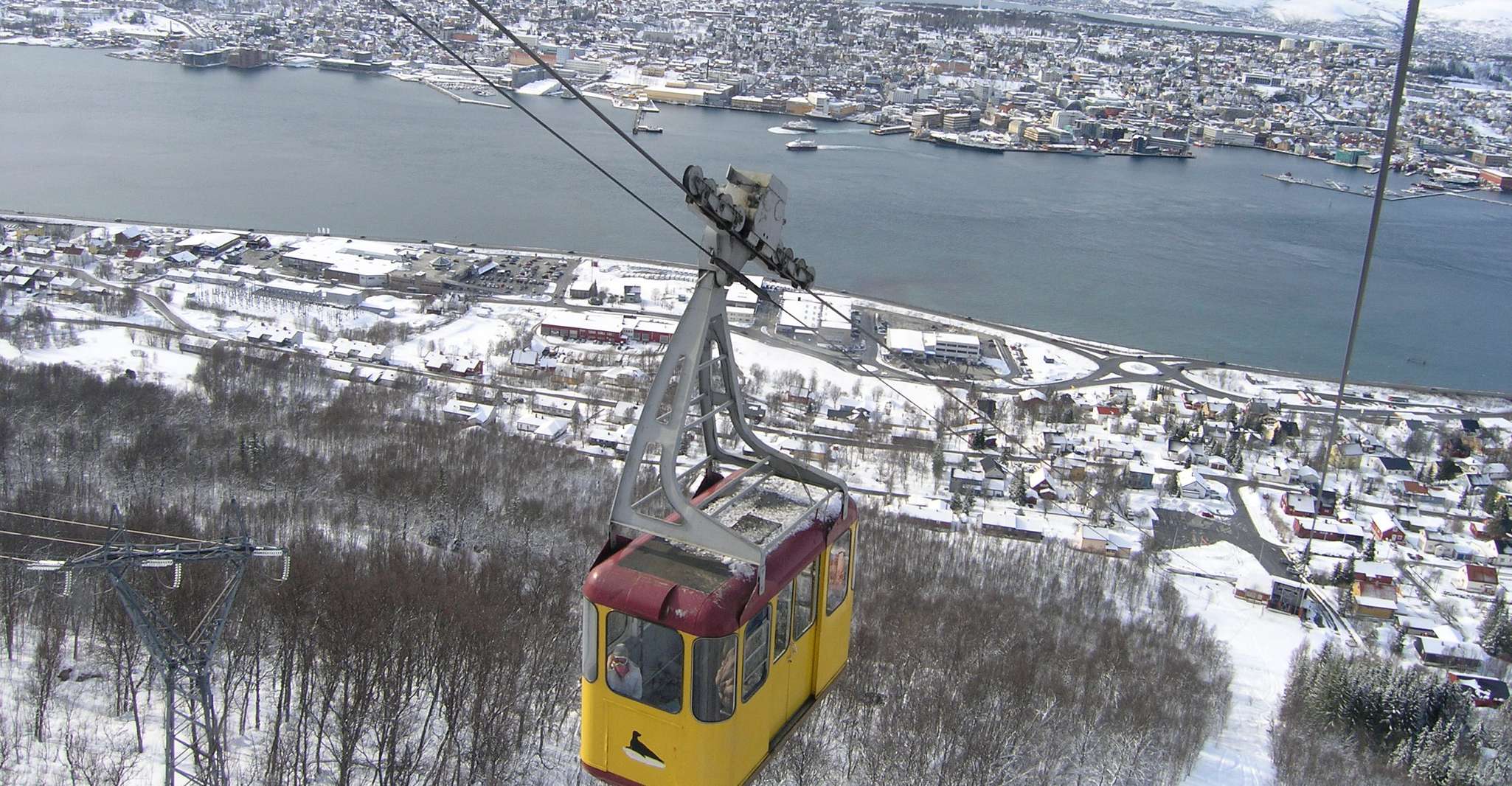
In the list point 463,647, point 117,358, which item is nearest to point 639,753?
point 463,647

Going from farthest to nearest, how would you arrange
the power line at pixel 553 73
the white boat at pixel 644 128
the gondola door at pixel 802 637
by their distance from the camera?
the white boat at pixel 644 128, the gondola door at pixel 802 637, the power line at pixel 553 73

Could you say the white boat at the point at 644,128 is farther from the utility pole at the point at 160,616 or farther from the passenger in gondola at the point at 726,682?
the passenger in gondola at the point at 726,682

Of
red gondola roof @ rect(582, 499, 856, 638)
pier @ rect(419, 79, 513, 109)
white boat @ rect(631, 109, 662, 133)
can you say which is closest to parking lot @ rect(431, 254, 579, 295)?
white boat @ rect(631, 109, 662, 133)

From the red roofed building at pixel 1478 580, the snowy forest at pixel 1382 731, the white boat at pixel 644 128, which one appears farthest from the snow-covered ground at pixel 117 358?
the white boat at pixel 644 128

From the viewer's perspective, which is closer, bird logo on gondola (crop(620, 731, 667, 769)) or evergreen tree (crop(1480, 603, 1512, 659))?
bird logo on gondola (crop(620, 731, 667, 769))

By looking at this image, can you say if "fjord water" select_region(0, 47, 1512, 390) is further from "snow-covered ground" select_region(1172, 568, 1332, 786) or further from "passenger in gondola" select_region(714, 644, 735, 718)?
"passenger in gondola" select_region(714, 644, 735, 718)

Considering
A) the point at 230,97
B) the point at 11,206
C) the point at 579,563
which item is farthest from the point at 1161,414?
the point at 230,97

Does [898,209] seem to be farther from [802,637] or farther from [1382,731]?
[802,637]
